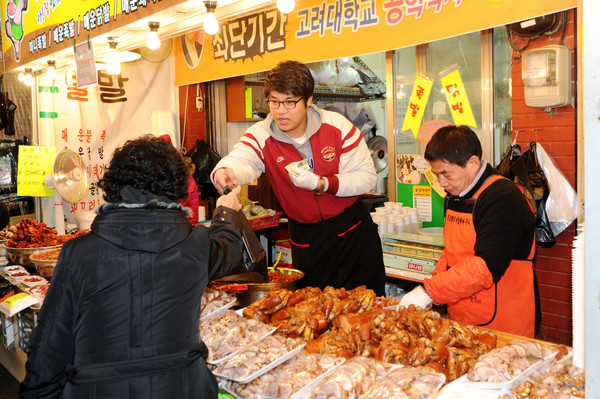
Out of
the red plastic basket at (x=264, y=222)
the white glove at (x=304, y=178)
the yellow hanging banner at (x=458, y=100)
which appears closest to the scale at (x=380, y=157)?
the red plastic basket at (x=264, y=222)

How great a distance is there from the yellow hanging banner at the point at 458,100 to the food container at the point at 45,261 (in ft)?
12.9

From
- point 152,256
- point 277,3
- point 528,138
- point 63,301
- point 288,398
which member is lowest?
point 288,398

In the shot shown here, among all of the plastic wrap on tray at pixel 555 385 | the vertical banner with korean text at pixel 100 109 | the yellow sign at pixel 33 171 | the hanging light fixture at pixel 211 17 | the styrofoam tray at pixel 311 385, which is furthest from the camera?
the vertical banner with korean text at pixel 100 109

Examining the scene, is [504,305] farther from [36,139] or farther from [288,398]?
[36,139]

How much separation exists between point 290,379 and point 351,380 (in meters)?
0.24

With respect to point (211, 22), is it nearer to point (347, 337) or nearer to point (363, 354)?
point (347, 337)

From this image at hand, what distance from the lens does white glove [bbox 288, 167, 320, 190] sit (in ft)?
11.0

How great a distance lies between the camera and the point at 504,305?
3031 mm

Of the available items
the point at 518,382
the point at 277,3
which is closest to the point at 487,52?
the point at 277,3

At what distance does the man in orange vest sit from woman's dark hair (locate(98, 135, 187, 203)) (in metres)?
1.42

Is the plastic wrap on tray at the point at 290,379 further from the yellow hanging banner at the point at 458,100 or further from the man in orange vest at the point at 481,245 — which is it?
the yellow hanging banner at the point at 458,100

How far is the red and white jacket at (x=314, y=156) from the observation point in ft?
12.4

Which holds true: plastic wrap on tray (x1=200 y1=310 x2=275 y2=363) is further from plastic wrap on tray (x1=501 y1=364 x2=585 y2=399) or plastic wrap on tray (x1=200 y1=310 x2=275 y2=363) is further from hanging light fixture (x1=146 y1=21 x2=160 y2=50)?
hanging light fixture (x1=146 y1=21 x2=160 y2=50)

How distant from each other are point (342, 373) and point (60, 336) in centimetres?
105
